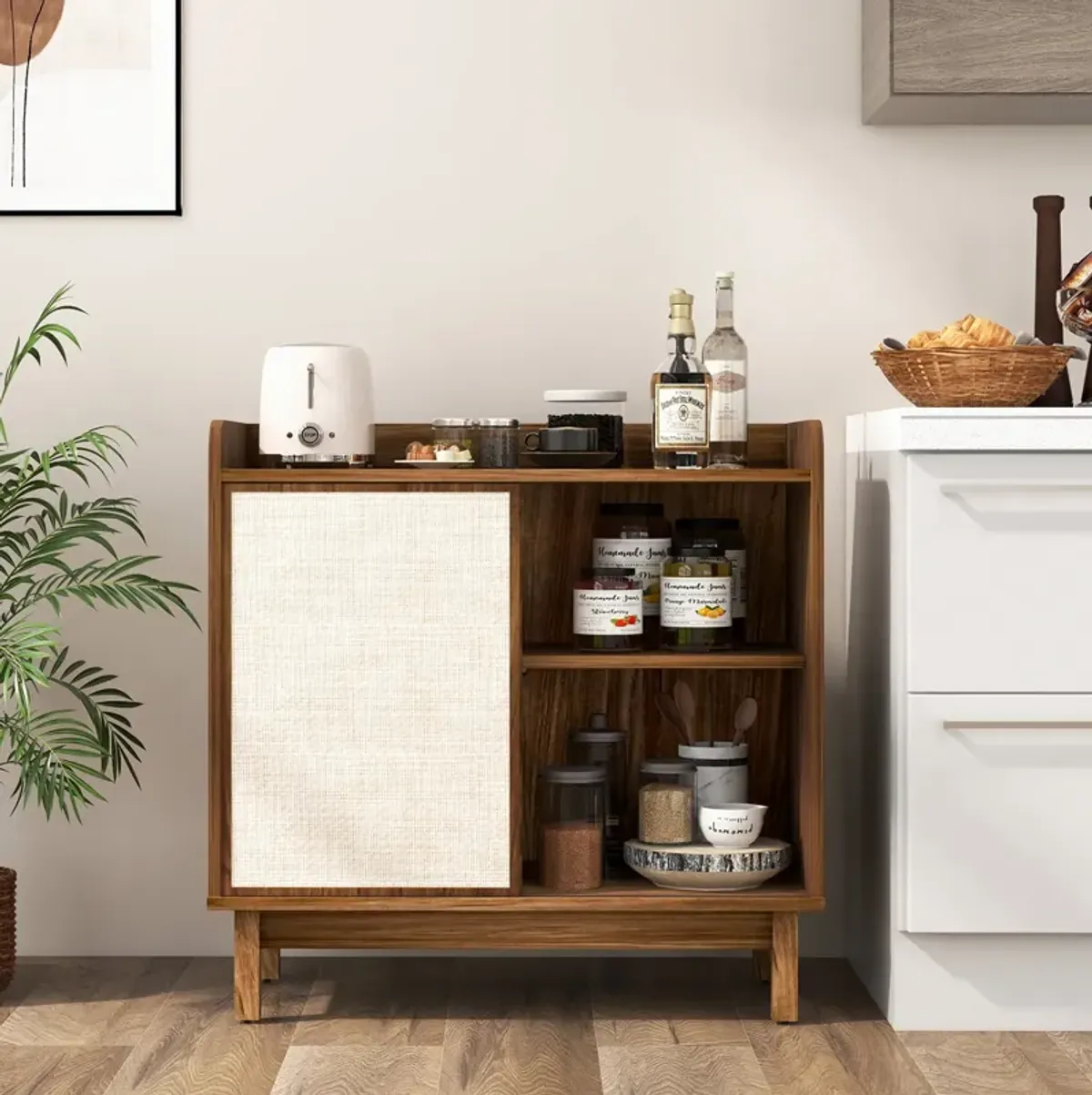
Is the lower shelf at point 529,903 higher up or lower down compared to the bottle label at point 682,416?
lower down

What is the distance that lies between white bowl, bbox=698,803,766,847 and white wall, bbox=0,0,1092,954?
0.57 meters

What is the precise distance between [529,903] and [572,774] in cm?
23

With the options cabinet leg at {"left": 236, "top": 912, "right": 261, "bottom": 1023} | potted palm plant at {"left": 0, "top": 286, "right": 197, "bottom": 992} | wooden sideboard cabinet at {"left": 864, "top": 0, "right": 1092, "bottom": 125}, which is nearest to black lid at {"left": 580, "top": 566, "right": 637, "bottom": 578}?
potted palm plant at {"left": 0, "top": 286, "right": 197, "bottom": 992}

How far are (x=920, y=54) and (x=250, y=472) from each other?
131 centimetres

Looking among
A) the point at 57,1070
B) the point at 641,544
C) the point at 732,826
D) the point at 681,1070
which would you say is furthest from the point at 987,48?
the point at 57,1070

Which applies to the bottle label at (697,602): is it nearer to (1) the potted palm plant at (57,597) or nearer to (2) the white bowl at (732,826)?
(2) the white bowl at (732,826)

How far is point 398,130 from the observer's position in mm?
2807

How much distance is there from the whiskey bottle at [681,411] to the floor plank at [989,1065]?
3.16ft

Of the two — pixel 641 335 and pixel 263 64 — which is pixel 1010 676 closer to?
pixel 641 335

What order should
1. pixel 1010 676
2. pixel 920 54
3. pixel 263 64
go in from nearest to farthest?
pixel 1010 676 → pixel 920 54 → pixel 263 64

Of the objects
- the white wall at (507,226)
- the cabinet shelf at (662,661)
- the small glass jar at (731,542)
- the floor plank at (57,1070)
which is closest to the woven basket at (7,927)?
the floor plank at (57,1070)

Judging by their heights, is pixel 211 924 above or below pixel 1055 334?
below

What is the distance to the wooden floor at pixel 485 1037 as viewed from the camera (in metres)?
2.18

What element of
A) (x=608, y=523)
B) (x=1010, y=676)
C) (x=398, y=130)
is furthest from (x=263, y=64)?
(x=1010, y=676)
